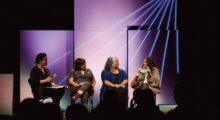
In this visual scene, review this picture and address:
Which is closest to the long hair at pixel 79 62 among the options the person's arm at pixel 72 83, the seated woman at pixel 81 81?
the seated woman at pixel 81 81

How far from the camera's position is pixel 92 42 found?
306 inches

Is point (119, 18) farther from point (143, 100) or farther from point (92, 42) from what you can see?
point (143, 100)

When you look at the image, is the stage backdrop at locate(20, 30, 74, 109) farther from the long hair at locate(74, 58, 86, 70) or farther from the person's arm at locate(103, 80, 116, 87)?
the person's arm at locate(103, 80, 116, 87)

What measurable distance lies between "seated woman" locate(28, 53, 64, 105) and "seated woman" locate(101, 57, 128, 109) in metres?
0.90

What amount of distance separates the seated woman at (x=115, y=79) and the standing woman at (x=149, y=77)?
301mm

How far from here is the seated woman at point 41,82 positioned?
6656 mm

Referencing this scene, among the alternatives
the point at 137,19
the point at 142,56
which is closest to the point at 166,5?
the point at 137,19

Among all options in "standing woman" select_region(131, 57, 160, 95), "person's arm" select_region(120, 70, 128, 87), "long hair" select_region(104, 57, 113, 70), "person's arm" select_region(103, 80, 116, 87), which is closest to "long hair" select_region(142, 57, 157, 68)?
"standing woman" select_region(131, 57, 160, 95)

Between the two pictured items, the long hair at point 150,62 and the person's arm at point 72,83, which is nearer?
the person's arm at point 72,83

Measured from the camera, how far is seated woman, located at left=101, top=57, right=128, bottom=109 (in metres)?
7.12

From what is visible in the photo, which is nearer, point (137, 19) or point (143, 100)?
point (143, 100)

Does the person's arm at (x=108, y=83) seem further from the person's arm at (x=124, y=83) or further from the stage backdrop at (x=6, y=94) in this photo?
the stage backdrop at (x=6, y=94)

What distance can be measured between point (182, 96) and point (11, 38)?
17.1 feet

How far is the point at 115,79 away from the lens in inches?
284
